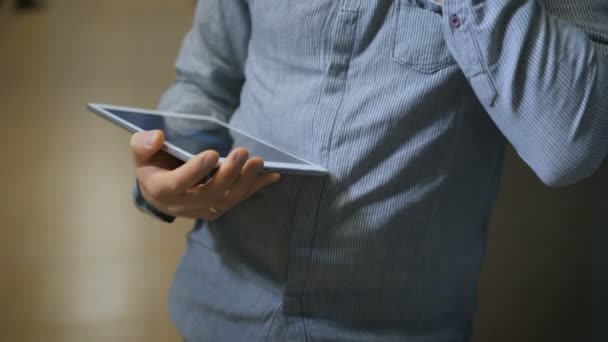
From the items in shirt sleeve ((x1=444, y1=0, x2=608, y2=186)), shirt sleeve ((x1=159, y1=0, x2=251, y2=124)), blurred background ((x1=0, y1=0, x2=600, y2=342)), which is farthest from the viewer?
blurred background ((x1=0, y1=0, x2=600, y2=342))

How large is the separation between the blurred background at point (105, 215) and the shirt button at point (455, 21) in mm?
450

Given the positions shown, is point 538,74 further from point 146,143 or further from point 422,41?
point 146,143

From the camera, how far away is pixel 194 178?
A: 0.47 metres

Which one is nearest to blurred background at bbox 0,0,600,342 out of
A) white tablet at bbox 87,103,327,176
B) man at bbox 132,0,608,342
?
man at bbox 132,0,608,342

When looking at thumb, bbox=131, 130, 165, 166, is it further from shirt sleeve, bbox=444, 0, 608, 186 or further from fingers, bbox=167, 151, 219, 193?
shirt sleeve, bbox=444, 0, 608, 186

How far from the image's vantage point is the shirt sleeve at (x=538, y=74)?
0.44 metres

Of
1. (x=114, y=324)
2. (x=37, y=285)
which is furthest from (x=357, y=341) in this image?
(x=37, y=285)

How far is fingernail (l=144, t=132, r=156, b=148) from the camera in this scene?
0.49 meters

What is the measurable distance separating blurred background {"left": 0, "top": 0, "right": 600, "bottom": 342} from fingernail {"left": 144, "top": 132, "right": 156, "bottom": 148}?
0.55m

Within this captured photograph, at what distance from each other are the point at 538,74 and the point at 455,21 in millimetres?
70

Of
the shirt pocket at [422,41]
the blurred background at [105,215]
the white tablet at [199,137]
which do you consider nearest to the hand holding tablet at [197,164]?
the white tablet at [199,137]

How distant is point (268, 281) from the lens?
576 millimetres

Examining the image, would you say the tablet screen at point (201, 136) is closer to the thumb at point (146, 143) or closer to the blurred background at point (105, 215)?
the thumb at point (146, 143)

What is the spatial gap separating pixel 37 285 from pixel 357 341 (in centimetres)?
82
